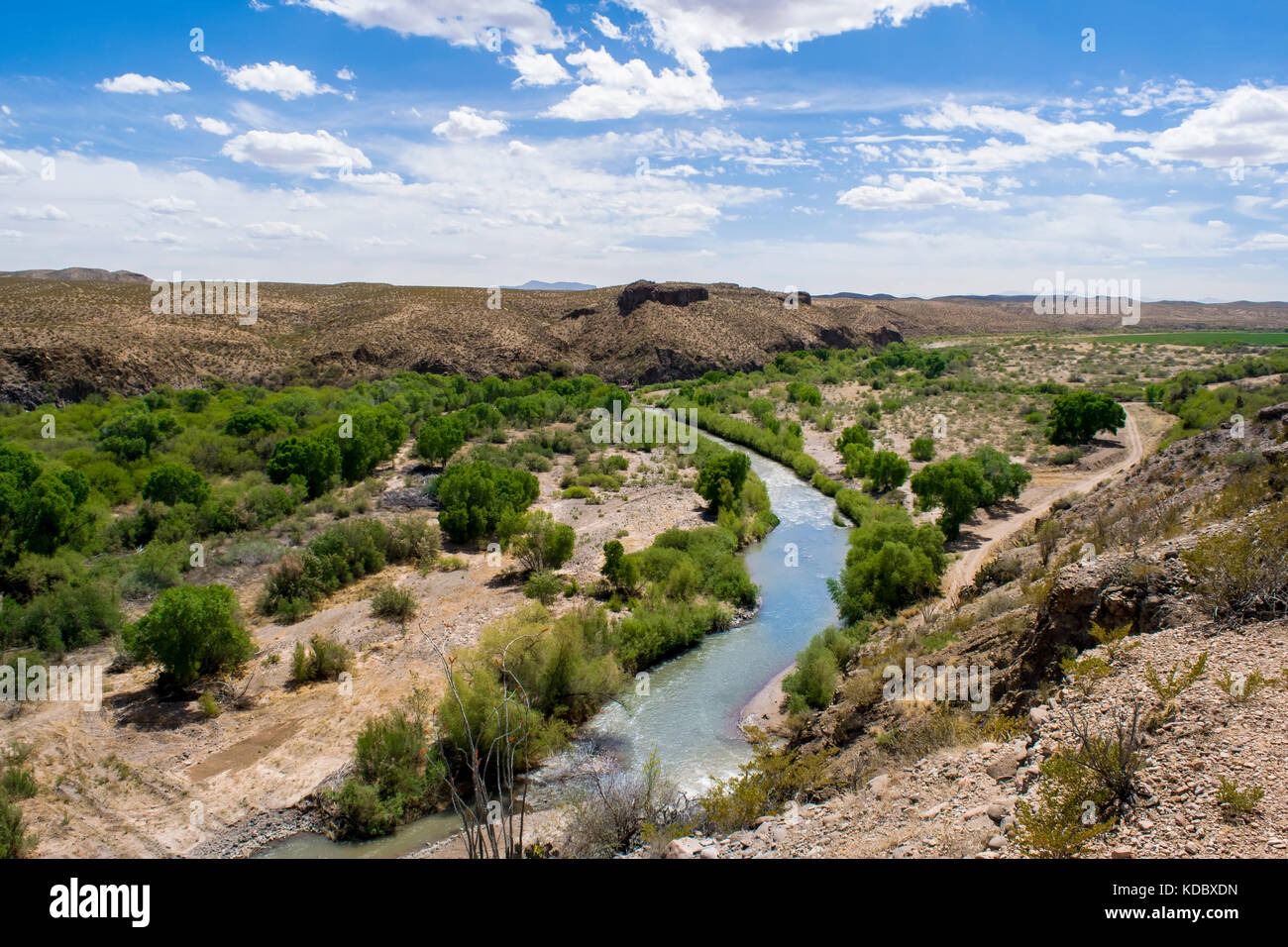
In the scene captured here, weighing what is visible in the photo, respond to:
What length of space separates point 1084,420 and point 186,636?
51685 mm

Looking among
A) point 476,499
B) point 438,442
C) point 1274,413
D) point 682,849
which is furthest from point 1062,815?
point 438,442

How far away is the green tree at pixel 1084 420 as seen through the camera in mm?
48688

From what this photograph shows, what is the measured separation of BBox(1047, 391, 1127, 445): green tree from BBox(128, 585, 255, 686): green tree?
49790 mm

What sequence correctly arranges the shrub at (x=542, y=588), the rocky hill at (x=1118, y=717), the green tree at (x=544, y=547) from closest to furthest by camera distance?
the rocky hill at (x=1118, y=717), the shrub at (x=542, y=588), the green tree at (x=544, y=547)

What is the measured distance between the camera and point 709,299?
379ft

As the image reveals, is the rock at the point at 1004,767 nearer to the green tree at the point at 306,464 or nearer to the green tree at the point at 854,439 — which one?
the green tree at the point at 306,464

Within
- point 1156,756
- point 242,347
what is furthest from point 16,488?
point 242,347

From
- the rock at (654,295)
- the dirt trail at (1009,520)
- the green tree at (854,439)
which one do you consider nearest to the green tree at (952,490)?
the dirt trail at (1009,520)

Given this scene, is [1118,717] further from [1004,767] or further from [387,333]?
[387,333]

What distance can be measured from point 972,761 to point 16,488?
31.6 meters

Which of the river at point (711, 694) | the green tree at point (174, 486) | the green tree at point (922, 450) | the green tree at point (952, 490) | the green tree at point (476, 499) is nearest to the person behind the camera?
the river at point (711, 694)

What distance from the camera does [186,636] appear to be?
63.4ft

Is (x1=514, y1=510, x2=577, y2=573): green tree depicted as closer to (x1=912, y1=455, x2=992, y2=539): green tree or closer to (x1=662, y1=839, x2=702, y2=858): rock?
(x1=912, y1=455, x2=992, y2=539): green tree

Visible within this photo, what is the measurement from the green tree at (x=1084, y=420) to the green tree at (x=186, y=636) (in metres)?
49.8
